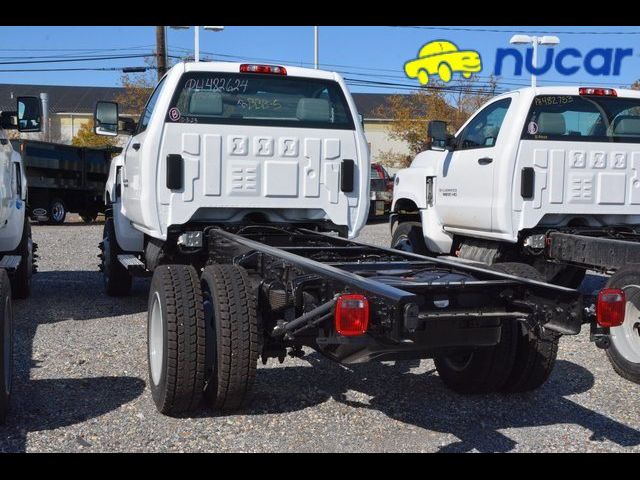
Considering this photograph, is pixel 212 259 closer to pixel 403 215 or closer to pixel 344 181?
pixel 344 181

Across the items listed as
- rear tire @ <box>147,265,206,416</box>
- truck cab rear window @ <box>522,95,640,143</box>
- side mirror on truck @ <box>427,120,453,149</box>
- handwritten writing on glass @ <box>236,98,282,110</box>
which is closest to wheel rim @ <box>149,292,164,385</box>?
rear tire @ <box>147,265,206,416</box>

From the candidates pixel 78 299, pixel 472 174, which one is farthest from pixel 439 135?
pixel 78 299

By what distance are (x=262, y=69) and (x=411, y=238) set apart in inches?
131

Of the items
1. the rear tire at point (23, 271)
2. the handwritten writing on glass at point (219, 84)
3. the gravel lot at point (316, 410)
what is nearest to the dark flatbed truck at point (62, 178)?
the rear tire at point (23, 271)

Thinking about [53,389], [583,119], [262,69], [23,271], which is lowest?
[53,389]

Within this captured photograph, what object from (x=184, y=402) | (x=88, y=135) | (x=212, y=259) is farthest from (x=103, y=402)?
(x=88, y=135)

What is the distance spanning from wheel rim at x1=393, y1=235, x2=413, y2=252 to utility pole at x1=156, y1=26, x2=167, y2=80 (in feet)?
65.9

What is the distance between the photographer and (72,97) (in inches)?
2462

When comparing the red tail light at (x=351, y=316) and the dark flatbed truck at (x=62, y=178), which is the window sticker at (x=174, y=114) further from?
the dark flatbed truck at (x=62, y=178)

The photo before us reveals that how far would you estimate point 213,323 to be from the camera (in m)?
4.39

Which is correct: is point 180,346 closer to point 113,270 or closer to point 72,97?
point 113,270

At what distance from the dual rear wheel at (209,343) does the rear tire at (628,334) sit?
8.60 ft

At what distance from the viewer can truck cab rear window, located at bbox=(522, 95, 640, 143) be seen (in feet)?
24.0

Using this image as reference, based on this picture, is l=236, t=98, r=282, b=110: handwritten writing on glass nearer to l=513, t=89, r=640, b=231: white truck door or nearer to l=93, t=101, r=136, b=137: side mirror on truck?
l=93, t=101, r=136, b=137: side mirror on truck
